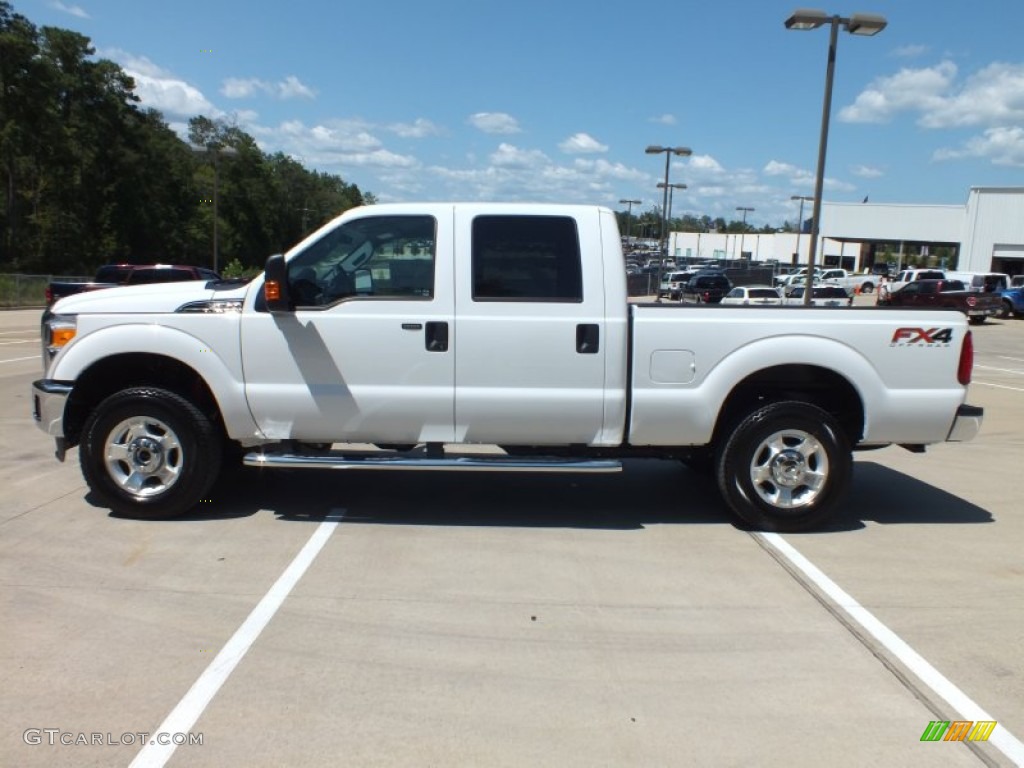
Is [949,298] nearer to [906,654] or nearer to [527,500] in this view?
[527,500]

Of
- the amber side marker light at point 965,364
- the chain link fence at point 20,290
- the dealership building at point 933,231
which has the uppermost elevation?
the dealership building at point 933,231

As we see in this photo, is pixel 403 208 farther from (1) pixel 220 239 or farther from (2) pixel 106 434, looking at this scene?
(1) pixel 220 239

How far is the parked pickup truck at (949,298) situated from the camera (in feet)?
110

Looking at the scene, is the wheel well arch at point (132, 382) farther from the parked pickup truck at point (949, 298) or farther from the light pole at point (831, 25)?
the parked pickup truck at point (949, 298)

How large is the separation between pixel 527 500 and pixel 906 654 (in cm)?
316

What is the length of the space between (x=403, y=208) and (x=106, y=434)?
2.55 metres

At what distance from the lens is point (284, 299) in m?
5.43

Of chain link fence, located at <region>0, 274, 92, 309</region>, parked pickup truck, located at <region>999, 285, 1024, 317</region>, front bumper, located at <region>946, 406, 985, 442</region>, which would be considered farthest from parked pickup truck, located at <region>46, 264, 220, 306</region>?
parked pickup truck, located at <region>999, 285, 1024, 317</region>

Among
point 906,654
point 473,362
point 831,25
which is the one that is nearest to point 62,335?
point 473,362

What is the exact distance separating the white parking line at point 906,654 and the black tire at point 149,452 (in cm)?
396

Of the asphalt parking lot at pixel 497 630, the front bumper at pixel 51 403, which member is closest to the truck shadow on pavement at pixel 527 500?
the asphalt parking lot at pixel 497 630

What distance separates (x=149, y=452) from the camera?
575 centimetres

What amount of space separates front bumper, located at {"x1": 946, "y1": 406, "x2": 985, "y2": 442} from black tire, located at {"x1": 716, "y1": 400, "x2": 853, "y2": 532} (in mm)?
720

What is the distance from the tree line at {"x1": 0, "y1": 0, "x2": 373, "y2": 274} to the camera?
173 ft
